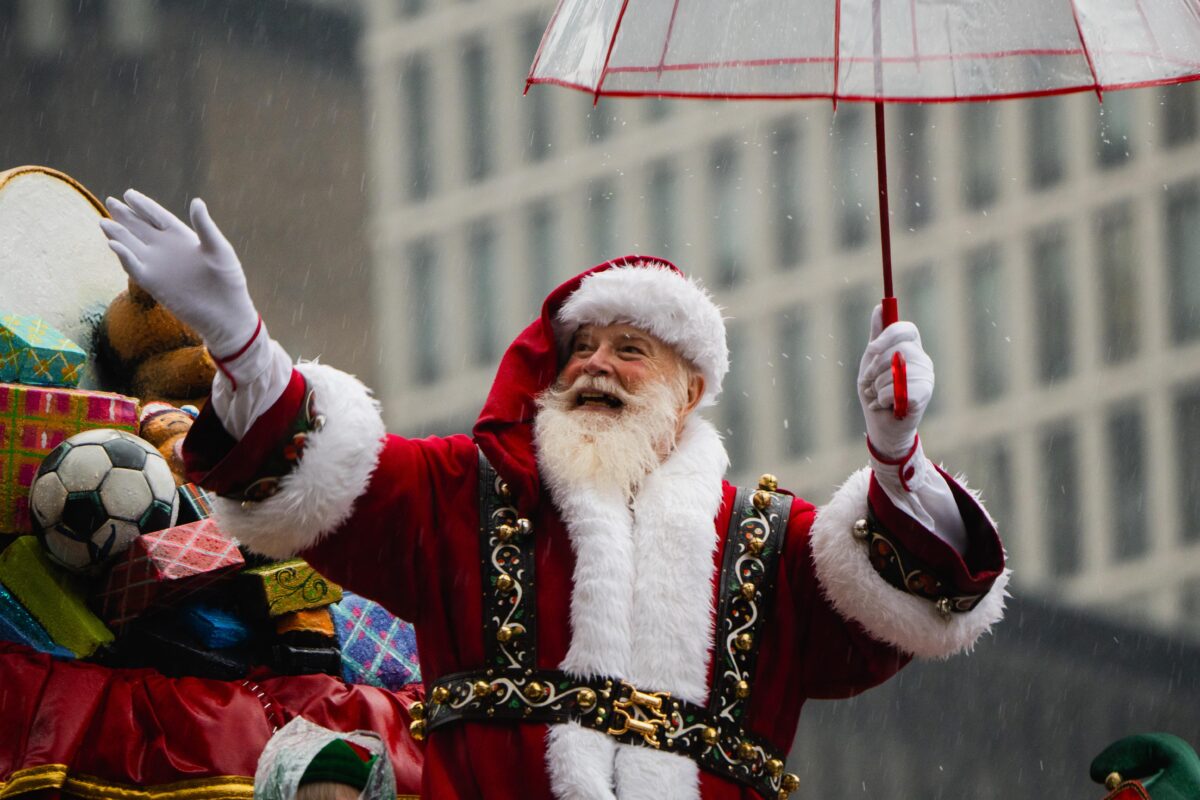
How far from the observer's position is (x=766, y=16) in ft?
13.5

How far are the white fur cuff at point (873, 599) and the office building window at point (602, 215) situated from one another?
3790 centimetres

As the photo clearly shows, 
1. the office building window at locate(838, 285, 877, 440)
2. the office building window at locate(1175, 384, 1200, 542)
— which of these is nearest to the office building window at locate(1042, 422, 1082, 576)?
the office building window at locate(1175, 384, 1200, 542)

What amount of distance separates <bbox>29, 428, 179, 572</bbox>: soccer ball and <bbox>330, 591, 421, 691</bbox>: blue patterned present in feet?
2.09

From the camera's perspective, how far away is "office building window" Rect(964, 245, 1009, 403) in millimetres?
42562

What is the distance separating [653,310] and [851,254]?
38.9 metres

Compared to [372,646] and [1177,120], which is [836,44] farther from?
[1177,120]

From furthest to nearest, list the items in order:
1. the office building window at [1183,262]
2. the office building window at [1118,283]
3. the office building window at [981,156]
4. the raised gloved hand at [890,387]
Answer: the office building window at [981,156]
the office building window at [1118,283]
the office building window at [1183,262]
the raised gloved hand at [890,387]

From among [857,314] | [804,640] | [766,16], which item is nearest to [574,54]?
[766,16]

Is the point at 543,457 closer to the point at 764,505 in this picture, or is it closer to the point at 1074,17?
the point at 764,505

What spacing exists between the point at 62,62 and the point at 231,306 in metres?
12.2

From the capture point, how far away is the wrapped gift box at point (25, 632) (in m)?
5.17

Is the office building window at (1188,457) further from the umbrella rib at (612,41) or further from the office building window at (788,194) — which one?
the umbrella rib at (612,41)

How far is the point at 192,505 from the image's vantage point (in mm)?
5578

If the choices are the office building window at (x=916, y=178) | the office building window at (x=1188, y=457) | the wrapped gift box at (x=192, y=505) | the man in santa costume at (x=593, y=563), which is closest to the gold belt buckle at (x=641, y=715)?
the man in santa costume at (x=593, y=563)
